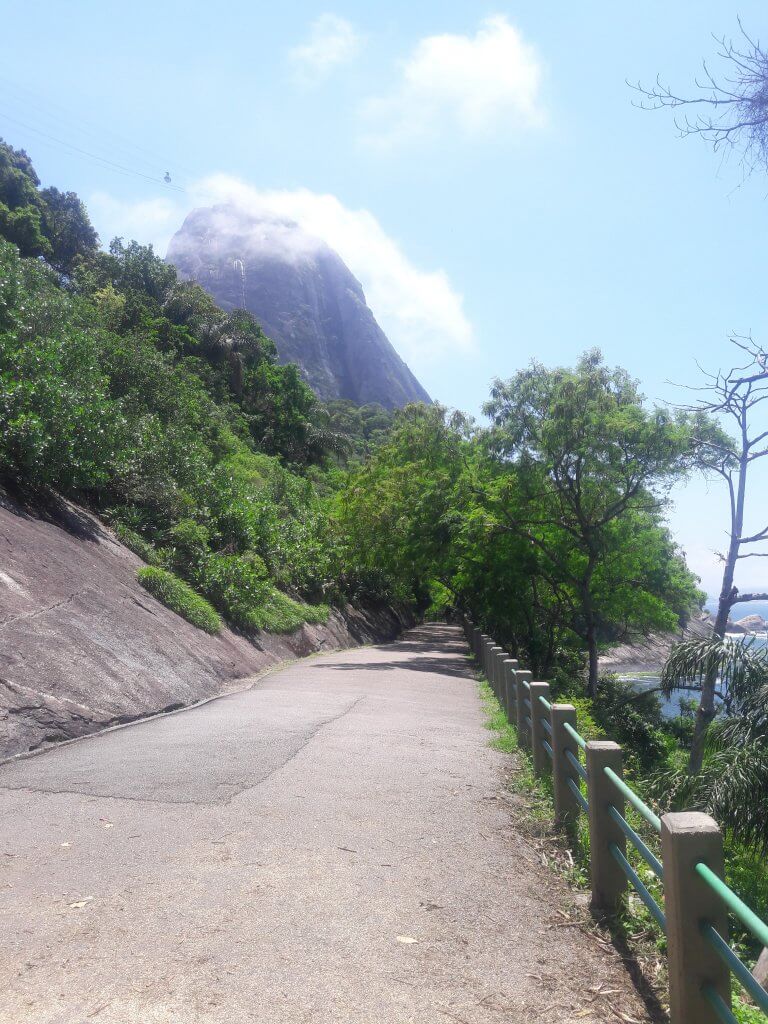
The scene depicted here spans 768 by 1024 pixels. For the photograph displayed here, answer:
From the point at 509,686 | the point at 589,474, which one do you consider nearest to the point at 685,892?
the point at 509,686

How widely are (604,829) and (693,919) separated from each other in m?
1.63

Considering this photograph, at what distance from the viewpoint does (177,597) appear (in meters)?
15.7

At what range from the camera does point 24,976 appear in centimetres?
361

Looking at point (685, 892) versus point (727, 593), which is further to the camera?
point (727, 593)

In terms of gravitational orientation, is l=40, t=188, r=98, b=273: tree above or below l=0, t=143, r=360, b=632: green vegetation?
above

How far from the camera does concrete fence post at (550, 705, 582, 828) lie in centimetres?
646

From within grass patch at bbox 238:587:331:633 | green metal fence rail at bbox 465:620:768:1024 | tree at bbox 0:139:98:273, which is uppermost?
tree at bbox 0:139:98:273

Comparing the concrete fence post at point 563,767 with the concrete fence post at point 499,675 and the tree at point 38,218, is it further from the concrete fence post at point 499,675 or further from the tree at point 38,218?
the tree at point 38,218

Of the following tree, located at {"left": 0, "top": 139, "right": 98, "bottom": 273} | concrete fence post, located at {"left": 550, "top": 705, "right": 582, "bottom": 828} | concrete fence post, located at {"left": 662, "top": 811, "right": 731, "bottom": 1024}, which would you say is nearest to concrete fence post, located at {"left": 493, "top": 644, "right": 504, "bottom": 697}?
concrete fence post, located at {"left": 550, "top": 705, "right": 582, "bottom": 828}

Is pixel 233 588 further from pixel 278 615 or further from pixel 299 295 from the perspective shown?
pixel 299 295

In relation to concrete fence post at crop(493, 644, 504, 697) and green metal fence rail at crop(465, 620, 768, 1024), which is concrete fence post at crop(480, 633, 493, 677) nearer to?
concrete fence post at crop(493, 644, 504, 697)

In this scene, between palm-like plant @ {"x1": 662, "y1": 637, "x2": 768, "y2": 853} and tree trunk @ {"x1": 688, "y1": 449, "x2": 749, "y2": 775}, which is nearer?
palm-like plant @ {"x1": 662, "y1": 637, "x2": 768, "y2": 853}

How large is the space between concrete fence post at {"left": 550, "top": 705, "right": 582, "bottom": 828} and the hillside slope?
5317 mm

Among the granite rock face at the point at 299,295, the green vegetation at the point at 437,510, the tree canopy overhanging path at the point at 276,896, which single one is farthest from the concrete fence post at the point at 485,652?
the granite rock face at the point at 299,295
